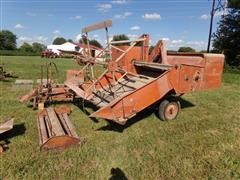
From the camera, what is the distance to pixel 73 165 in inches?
169

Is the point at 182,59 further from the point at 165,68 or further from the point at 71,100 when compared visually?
the point at 71,100

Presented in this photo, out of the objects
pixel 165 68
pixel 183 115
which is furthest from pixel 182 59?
pixel 183 115

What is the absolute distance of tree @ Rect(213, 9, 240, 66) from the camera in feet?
83.2

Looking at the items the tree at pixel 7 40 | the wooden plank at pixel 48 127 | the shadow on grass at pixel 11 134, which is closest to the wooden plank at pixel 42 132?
the wooden plank at pixel 48 127

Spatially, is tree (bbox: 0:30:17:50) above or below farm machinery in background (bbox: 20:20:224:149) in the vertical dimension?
above

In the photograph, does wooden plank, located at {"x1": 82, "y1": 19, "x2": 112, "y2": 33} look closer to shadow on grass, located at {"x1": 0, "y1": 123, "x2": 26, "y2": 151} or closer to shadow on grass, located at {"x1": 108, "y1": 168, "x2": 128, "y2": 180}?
shadow on grass, located at {"x1": 0, "y1": 123, "x2": 26, "y2": 151}

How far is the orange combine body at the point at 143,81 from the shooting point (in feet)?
18.1

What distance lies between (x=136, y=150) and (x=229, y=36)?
2405 cm

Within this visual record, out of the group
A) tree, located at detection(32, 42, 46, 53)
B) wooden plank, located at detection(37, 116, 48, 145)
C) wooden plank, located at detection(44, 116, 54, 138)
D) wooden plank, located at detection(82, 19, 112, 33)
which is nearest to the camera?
wooden plank, located at detection(37, 116, 48, 145)

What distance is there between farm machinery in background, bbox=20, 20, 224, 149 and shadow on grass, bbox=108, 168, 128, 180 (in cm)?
123

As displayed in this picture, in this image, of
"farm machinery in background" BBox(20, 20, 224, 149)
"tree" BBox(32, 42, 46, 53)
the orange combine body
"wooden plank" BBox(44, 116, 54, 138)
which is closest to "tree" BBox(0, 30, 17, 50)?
"tree" BBox(32, 42, 46, 53)

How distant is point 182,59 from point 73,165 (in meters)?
3.96

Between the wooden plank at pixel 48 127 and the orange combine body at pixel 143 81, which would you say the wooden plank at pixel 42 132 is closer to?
the wooden plank at pixel 48 127

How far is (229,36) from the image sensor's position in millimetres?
26031
